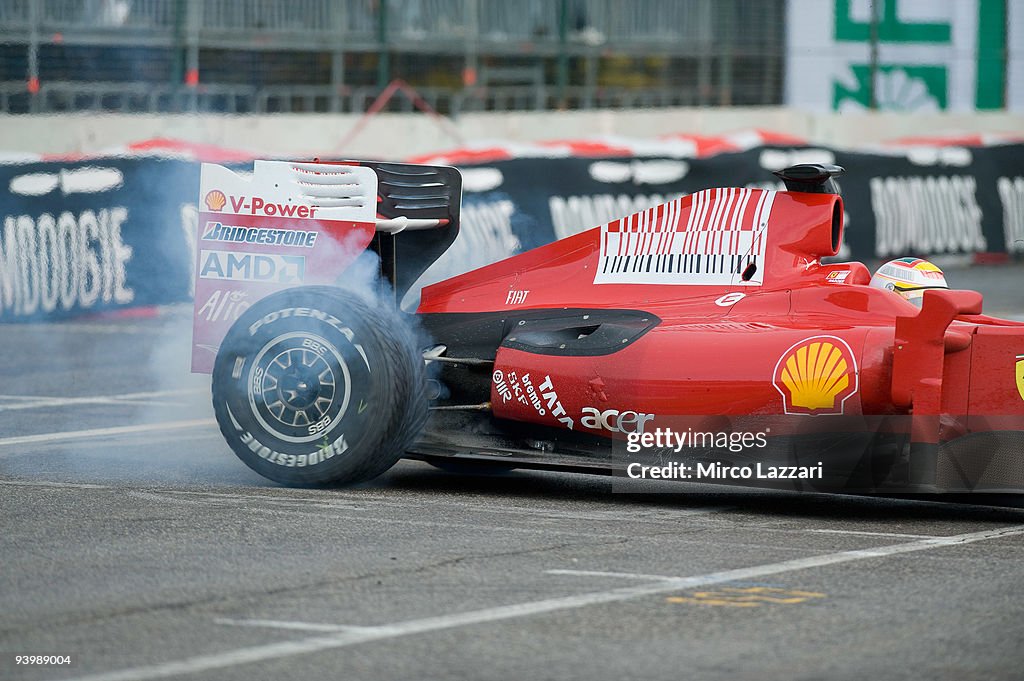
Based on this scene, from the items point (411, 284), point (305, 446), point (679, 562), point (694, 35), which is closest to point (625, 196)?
point (694, 35)

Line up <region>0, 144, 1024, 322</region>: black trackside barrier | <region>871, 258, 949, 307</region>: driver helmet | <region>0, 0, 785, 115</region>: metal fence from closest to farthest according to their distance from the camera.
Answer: <region>871, 258, 949, 307</region>: driver helmet < <region>0, 144, 1024, 322</region>: black trackside barrier < <region>0, 0, 785, 115</region>: metal fence

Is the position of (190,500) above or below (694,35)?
below

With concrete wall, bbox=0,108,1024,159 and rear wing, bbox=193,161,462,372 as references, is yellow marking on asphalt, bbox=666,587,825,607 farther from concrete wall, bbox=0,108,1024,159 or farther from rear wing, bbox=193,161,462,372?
concrete wall, bbox=0,108,1024,159

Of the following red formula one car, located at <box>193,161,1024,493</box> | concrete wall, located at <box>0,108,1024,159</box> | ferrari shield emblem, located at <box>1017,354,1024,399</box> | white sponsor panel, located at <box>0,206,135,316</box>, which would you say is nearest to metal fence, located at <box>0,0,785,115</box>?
concrete wall, located at <box>0,108,1024,159</box>

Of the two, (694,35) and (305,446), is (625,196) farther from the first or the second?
(305,446)

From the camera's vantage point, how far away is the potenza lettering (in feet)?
26.9

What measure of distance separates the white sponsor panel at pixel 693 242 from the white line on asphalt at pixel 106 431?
9.95ft

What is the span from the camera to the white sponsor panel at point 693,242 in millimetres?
7879

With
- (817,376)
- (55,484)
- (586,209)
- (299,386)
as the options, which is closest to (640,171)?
(586,209)

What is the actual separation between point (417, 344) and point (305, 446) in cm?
75

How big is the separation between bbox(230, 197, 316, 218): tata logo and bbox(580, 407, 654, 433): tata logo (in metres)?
1.67

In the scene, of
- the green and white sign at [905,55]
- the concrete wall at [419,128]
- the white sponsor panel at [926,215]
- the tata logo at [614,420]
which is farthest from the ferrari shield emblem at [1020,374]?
the green and white sign at [905,55]

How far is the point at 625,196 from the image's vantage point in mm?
19297

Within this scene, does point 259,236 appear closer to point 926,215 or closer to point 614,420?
point 614,420
